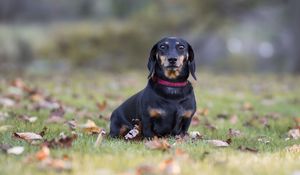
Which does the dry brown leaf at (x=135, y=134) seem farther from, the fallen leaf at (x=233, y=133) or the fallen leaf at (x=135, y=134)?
the fallen leaf at (x=233, y=133)

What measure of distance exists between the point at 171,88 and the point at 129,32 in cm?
1596

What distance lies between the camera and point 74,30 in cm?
2234

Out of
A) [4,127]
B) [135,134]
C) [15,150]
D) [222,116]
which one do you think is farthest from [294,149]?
[222,116]

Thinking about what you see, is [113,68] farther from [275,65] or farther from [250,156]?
[250,156]

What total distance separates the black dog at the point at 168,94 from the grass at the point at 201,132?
260 mm

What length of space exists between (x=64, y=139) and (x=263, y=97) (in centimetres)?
675

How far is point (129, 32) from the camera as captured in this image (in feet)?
69.6

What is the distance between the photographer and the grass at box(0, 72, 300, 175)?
3.84 metres

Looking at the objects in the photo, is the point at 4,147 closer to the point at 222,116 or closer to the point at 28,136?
the point at 28,136

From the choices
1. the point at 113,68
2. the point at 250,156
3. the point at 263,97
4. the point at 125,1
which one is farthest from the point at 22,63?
the point at 250,156

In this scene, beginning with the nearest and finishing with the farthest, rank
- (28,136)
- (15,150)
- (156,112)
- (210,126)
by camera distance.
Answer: (15,150), (28,136), (156,112), (210,126)

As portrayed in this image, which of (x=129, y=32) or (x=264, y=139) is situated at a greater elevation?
(x=264, y=139)

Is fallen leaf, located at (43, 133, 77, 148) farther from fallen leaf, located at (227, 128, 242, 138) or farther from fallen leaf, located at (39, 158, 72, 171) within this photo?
fallen leaf, located at (227, 128, 242, 138)

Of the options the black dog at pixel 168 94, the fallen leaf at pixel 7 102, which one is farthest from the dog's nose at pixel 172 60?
the fallen leaf at pixel 7 102
